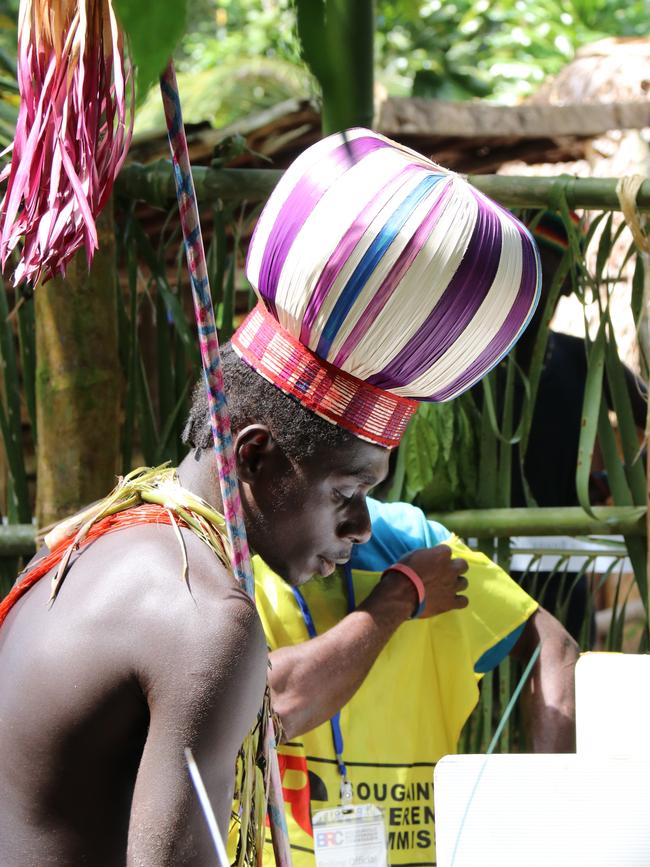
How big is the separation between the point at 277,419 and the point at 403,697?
2.67 feet

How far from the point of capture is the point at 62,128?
104 centimetres

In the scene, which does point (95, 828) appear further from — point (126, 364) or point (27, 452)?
point (27, 452)

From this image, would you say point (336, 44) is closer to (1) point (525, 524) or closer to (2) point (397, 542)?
(2) point (397, 542)

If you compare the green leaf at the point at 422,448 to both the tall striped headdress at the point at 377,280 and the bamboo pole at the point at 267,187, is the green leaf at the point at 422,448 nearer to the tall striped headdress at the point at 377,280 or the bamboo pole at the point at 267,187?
the bamboo pole at the point at 267,187

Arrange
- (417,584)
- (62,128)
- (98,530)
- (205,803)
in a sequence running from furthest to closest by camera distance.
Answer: (417,584)
(98,530)
(205,803)
(62,128)

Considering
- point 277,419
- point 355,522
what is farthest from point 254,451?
point 355,522

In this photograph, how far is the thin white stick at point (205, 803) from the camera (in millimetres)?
1134

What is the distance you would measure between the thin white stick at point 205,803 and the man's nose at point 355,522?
56cm

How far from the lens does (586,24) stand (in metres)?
10.1

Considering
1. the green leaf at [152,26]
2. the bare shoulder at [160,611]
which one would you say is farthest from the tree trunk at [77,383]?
the green leaf at [152,26]

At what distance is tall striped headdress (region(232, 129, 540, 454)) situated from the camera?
1.46m

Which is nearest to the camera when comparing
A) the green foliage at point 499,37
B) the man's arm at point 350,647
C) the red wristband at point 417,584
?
the man's arm at point 350,647

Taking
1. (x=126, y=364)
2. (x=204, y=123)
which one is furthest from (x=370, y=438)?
(x=204, y=123)

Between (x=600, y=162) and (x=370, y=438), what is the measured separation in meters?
3.40
